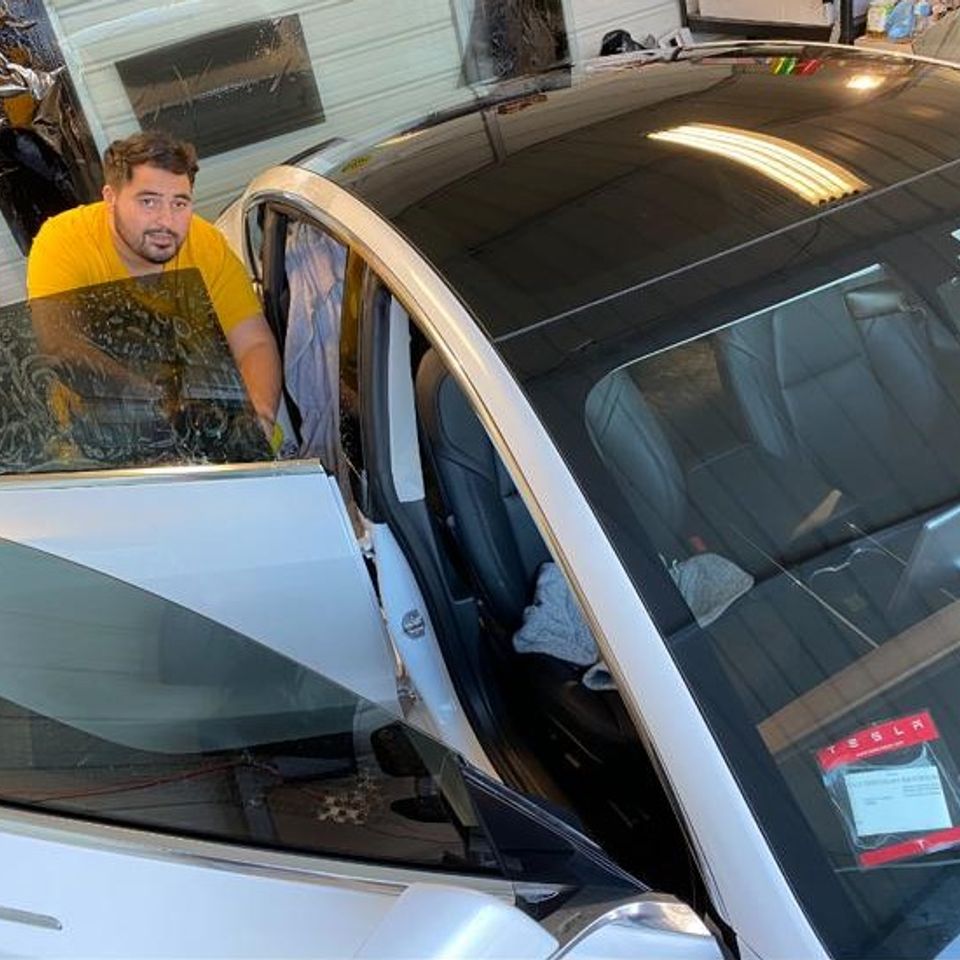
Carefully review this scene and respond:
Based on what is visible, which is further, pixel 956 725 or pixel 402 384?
pixel 402 384

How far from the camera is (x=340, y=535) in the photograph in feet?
5.06

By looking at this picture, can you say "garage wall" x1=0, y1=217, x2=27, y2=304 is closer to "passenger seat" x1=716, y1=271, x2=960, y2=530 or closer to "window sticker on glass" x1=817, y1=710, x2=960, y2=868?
"passenger seat" x1=716, y1=271, x2=960, y2=530

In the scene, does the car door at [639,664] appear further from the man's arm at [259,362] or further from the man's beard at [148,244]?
the man's beard at [148,244]

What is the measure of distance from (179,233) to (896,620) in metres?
1.89

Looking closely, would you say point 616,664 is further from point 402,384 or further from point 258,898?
point 402,384

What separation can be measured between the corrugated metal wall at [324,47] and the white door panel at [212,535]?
325cm

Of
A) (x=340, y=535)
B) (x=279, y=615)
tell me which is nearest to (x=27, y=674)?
(x=279, y=615)

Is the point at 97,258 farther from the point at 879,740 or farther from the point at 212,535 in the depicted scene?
the point at 879,740

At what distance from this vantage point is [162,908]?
1.07 metres

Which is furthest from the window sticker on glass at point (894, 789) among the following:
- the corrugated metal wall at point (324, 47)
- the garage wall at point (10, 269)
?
the garage wall at point (10, 269)

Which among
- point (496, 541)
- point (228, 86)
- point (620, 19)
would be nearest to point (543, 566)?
point (496, 541)

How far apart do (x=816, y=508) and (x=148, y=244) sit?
1.80 metres

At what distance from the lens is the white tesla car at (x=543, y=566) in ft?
3.17

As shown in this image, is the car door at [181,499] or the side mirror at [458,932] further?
the car door at [181,499]
